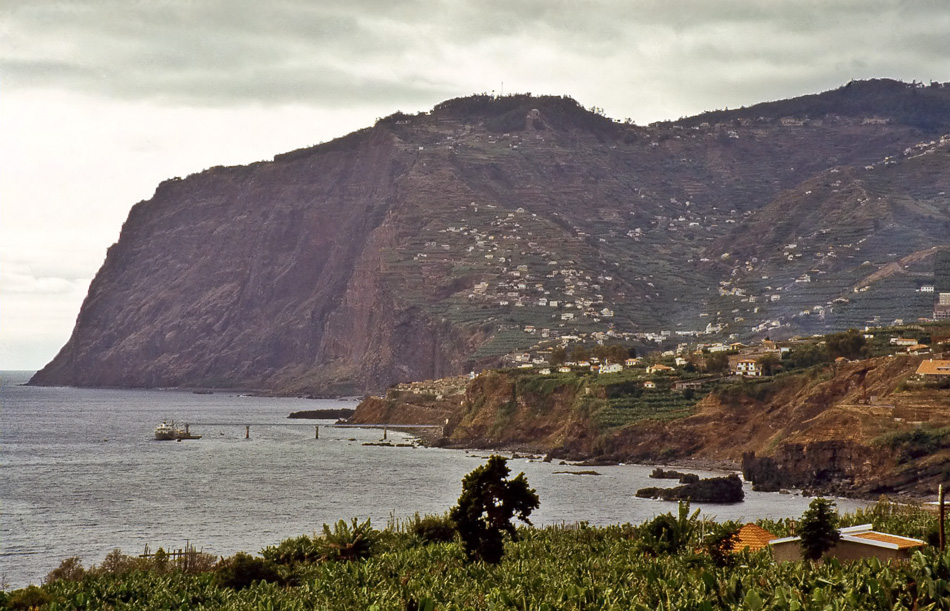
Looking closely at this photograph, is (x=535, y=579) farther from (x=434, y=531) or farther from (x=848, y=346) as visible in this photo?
(x=848, y=346)

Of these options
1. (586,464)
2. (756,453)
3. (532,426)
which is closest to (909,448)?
(756,453)

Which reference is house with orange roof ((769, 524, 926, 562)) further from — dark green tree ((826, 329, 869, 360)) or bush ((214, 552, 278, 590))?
dark green tree ((826, 329, 869, 360))

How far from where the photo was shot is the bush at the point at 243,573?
142 feet

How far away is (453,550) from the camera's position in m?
47.3

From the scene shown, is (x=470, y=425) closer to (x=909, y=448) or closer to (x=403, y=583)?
(x=909, y=448)

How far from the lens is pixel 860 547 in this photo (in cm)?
3891

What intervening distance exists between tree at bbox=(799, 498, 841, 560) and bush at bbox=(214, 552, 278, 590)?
1997 centimetres

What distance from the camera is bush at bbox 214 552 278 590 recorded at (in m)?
43.4

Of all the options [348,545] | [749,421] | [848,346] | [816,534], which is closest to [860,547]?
[816,534]

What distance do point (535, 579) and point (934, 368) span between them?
3333 inches

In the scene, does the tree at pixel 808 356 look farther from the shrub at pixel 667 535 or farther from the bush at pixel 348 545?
the bush at pixel 348 545

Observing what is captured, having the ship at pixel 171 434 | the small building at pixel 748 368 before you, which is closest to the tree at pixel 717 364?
the small building at pixel 748 368

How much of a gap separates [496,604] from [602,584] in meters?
4.59

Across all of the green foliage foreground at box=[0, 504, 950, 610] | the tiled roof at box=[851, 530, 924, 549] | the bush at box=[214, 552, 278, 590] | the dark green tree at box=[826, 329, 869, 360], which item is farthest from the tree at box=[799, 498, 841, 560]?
the dark green tree at box=[826, 329, 869, 360]
